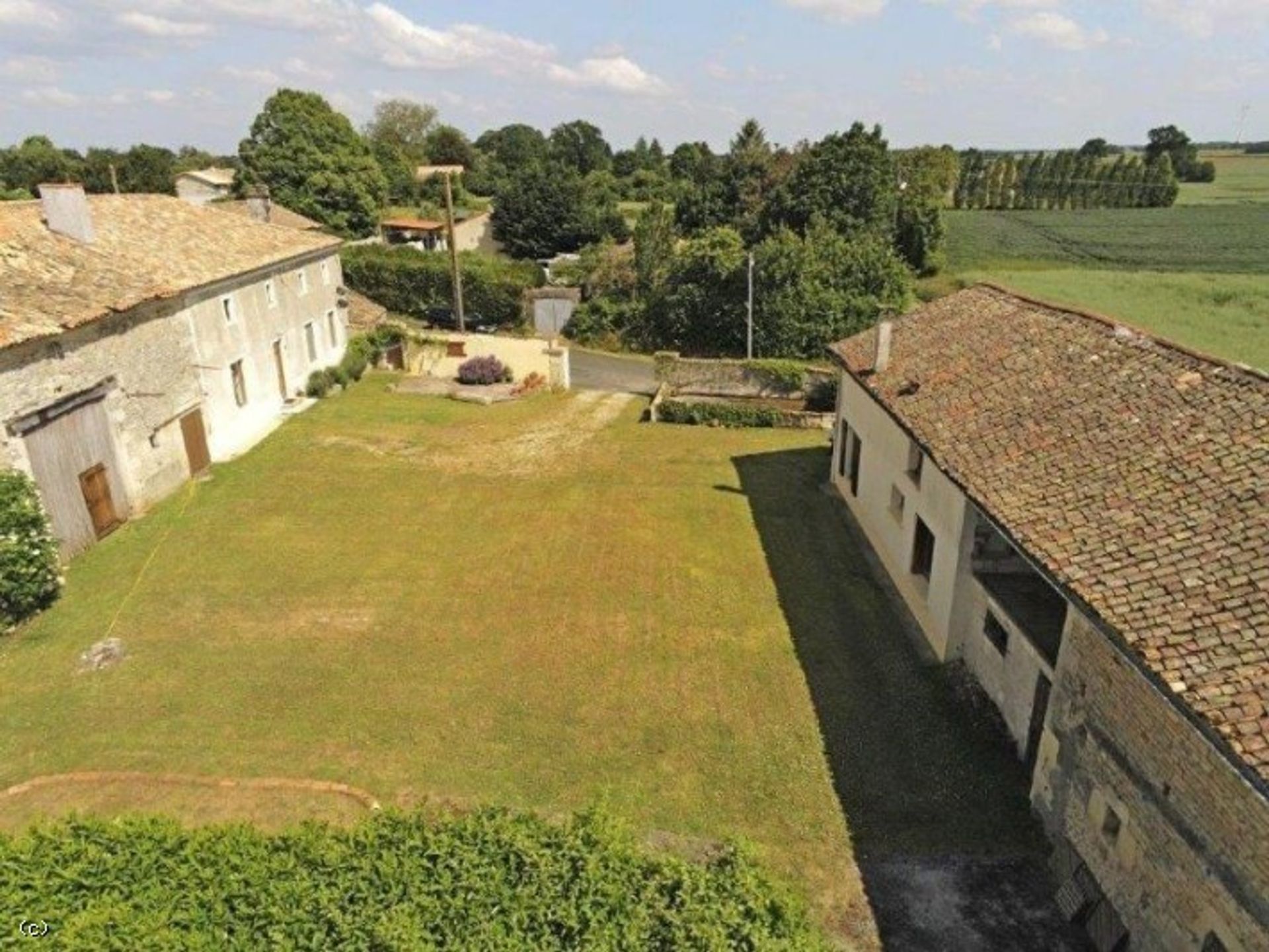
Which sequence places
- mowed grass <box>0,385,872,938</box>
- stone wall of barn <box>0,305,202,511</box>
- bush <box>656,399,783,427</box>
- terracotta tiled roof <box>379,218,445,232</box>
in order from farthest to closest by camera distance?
terracotta tiled roof <box>379,218,445,232</box>, bush <box>656,399,783,427</box>, stone wall of barn <box>0,305,202,511</box>, mowed grass <box>0,385,872,938</box>

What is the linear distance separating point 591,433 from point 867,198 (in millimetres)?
33791

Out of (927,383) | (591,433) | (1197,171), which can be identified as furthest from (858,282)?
(1197,171)

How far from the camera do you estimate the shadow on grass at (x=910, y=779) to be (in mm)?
10023

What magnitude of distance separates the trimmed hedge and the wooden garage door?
12889 millimetres

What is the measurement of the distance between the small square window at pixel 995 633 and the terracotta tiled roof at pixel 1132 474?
229cm

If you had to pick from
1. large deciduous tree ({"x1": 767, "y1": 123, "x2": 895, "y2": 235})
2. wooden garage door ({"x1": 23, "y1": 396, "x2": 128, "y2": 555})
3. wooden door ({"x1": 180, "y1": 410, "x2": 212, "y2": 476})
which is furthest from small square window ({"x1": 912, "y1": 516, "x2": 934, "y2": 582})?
large deciduous tree ({"x1": 767, "y1": 123, "x2": 895, "y2": 235})

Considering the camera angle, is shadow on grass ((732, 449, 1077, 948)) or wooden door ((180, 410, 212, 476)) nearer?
shadow on grass ((732, 449, 1077, 948))

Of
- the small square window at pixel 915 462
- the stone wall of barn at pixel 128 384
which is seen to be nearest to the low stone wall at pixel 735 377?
the small square window at pixel 915 462

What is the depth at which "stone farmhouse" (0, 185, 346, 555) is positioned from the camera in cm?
1823

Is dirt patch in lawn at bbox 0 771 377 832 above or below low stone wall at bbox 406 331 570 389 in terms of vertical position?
below

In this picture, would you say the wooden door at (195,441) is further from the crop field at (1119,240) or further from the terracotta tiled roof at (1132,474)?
the crop field at (1119,240)

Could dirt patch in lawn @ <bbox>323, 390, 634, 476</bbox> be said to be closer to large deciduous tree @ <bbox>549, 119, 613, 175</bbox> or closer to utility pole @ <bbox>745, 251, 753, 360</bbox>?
utility pole @ <bbox>745, 251, 753, 360</bbox>

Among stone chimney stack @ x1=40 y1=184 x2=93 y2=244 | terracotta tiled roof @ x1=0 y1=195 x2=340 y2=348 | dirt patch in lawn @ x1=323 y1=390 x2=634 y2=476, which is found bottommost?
dirt patch in lawn @ x1=323 y1=390 x2=634 y2=476

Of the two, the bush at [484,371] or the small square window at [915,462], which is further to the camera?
the bush at [484,371]
